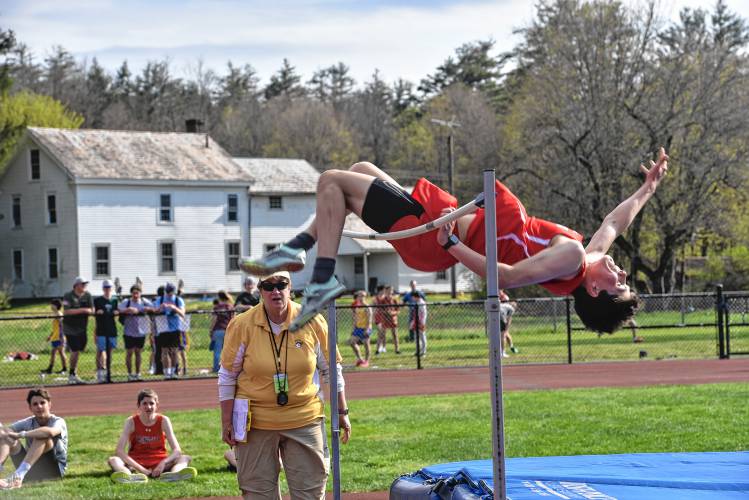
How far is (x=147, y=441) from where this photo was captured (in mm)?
9312

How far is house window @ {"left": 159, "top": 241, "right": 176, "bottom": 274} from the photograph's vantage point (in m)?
41.1

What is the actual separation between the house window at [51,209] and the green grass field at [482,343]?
16420 millimetres

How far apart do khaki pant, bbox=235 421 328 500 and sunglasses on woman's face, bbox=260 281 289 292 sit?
895 millimetres

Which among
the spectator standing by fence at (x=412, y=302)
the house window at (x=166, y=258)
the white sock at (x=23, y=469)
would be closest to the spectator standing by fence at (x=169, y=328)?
the spectator standing by fence at (x=412, y=302)

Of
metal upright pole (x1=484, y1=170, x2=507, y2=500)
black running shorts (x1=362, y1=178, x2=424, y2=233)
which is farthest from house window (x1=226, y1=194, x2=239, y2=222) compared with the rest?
metal upright pole (x1=484, y1=170, x2=507, y2=500)

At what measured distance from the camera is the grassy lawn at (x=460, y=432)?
8953 mm

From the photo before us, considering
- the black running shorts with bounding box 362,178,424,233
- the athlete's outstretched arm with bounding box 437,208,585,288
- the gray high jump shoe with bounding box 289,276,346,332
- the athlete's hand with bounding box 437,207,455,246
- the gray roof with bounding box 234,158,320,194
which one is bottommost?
the gray high jump shoe with bounding box 289,276,346,332

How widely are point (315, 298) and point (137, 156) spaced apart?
38000 millimetres

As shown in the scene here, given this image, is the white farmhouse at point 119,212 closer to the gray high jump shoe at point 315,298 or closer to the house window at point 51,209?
the house window at point 51,209

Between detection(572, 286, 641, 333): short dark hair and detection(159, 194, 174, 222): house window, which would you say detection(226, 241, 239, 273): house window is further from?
detection(572, 286, 641, 333): short dark hair

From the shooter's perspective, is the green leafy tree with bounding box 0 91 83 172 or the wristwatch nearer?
the wristwatch

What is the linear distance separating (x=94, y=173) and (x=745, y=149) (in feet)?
77.0

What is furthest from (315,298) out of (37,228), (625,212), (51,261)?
(37,228)

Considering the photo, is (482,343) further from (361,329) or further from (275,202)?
(275,202)
